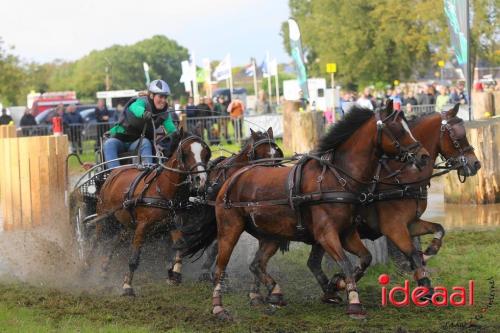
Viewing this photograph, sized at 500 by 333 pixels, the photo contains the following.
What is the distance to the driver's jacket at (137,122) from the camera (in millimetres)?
12781

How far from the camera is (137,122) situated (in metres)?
13.0

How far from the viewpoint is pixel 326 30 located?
62719mm

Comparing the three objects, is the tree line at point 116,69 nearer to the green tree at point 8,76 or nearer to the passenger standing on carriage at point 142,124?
the green tree at point 8,76

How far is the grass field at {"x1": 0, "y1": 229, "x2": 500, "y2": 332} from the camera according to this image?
9.04 metres

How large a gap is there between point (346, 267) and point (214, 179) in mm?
2673

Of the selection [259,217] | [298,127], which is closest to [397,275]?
[259,217]

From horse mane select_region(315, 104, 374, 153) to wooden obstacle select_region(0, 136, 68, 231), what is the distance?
6815 millimetres

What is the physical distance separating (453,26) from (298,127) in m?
8.00

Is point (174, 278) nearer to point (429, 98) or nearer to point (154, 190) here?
point (154, 190)

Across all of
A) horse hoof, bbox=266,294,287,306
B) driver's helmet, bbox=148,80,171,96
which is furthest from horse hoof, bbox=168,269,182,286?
driver's helmet, bbox=148,80,171,96

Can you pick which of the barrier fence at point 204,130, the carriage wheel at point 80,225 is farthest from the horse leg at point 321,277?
the barrier fence at point 204,130

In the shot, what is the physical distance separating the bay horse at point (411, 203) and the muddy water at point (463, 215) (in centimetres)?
492

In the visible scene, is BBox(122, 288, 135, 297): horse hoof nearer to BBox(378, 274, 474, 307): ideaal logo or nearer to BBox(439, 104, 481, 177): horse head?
BBox(378, 274, 474, 307): ideaal logo

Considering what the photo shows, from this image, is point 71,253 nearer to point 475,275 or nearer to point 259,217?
point 259,217
